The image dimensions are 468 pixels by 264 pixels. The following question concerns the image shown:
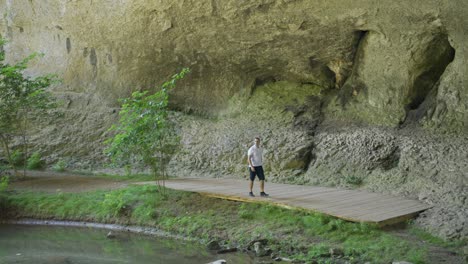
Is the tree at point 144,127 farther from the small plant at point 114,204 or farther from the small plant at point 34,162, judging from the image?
the small plant at point 34,162

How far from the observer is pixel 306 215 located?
1159 centimetres

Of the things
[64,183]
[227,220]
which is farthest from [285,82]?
[64,183]

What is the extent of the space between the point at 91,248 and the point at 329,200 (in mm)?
5092

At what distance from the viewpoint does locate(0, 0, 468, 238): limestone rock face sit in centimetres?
1348

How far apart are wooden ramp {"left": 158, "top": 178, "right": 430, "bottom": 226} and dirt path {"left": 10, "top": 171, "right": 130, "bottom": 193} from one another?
211 centimetres

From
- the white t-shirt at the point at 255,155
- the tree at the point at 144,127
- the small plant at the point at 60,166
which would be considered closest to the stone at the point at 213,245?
the white t-shirt at the point at 255,155

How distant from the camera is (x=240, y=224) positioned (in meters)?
12.2

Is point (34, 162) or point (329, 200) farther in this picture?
Answer: point (34, 162)

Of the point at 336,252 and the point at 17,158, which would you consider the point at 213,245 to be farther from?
the point at 17,158

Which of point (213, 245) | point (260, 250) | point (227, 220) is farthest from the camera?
point (227, 220)

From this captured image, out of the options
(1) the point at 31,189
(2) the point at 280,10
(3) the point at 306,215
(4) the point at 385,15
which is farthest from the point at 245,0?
(1) the point at 31,189

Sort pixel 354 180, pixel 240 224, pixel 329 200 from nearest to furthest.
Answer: pixel 240 224 → pixel 329 200 → pixel 354 180

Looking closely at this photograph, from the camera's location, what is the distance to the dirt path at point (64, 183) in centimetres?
1609

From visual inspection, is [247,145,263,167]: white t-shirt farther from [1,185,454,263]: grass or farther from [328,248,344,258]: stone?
[328,248,344,258]: stone
